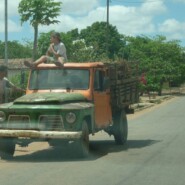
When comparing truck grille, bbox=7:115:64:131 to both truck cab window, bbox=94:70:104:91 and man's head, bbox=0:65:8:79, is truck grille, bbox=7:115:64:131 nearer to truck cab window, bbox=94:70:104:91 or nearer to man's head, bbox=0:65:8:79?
truck cab window, bbox=94:70:104:91

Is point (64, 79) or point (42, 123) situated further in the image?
point (64, 79)

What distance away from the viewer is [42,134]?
11828 millimetres

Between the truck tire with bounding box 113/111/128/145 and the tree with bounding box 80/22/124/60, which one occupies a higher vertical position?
the tree with bounding box 80/22/124/60

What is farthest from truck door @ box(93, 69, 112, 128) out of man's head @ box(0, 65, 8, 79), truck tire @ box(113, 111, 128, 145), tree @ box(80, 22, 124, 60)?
tree @ box(80, 22, 124, 60)

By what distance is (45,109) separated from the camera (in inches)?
473

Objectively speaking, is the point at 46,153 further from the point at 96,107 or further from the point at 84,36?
the point at 84,36

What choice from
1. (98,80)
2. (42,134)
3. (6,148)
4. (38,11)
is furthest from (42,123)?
(38,11)

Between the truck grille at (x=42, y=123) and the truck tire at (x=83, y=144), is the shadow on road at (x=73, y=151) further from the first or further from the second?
the truck grille at (x=42, y=123)

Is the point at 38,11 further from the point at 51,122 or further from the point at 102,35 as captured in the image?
the point at 102,35

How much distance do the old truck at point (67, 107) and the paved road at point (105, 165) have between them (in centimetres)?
48

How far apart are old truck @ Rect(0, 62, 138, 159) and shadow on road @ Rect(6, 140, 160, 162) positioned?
0.86ft

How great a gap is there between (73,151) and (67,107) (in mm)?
1948

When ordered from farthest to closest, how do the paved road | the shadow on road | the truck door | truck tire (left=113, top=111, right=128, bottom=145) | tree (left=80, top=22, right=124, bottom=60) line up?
tree (left=80, top=22, right=124, bottom=60) < truck tire (left=113, top=111, right=128, bottom=145) < the truck door < the shadow on road < the paved road

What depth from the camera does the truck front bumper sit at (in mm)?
11797
